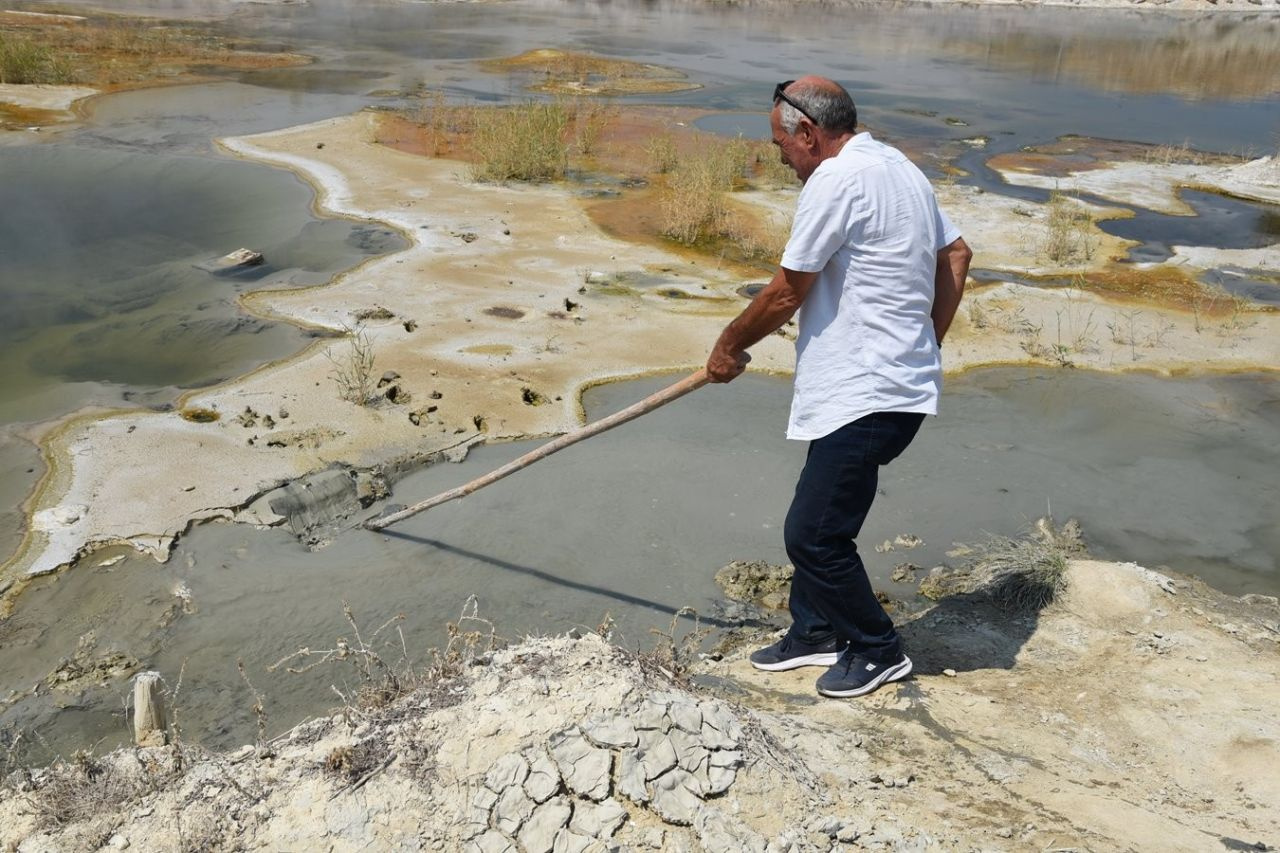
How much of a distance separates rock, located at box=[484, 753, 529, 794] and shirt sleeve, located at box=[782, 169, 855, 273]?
49.3 inches

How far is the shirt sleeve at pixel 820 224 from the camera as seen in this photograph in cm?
233

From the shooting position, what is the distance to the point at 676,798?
2.04 metres

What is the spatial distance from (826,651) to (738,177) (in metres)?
8.88

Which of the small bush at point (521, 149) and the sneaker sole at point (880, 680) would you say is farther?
the small bush at point (521, 149)

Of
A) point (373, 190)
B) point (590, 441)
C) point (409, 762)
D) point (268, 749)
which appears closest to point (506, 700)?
point (409, 762)

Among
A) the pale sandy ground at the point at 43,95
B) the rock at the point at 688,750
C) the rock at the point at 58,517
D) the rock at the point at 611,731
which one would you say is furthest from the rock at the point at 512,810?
the pale sandy ground at the point at 43,95

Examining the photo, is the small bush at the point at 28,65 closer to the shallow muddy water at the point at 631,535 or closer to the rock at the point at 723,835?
the shallow muddy water at the point at 631,535

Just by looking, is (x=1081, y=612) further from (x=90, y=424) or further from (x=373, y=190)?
(x=373, y=190)

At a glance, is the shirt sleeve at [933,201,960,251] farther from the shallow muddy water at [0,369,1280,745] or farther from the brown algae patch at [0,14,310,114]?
the brown algae patch at [0,14,310,114]

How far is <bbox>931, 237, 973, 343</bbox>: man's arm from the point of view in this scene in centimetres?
259

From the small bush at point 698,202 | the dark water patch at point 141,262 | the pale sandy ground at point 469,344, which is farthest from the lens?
the small bush at point 698,202

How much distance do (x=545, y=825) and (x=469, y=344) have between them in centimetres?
439

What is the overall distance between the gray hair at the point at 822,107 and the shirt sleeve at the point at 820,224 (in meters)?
0.13

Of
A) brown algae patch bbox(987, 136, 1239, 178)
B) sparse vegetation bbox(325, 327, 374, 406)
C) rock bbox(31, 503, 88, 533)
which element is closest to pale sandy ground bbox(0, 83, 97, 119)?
sparse vegetation bbox(325, 327, 374, 406)
